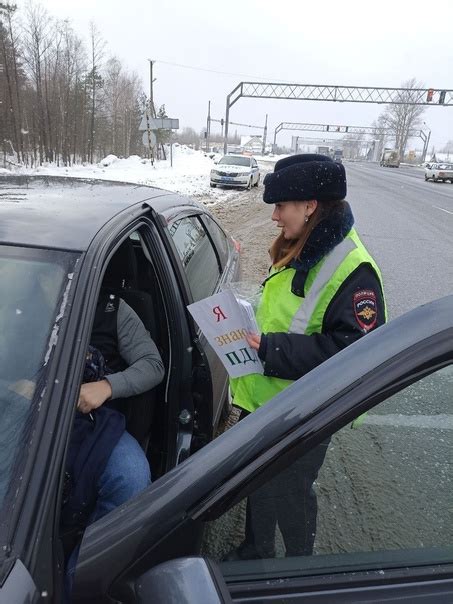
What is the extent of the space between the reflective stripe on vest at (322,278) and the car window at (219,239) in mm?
1725

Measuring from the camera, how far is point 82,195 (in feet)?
7.25

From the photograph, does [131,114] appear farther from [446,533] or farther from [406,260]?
[446,533]

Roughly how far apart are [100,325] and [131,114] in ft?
189

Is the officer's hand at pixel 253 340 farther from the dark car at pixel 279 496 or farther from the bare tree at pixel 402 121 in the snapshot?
the bare tree at pixel 402 121

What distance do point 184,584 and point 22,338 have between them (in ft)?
2.72

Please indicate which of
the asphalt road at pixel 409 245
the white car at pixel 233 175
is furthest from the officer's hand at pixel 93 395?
the white car at pixel 233 175

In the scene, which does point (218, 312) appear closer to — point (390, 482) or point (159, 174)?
point (390, 482)

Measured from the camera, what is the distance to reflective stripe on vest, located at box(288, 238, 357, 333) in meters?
1.64

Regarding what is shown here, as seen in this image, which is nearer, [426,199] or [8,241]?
[8,241]

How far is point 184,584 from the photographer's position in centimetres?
91

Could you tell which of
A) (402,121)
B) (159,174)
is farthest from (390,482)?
(402,121)

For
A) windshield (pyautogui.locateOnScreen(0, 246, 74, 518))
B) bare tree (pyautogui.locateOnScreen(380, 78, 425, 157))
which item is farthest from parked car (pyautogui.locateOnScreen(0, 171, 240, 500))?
bare tree (pyautogui.locateOnScreen(380, 78, 425, 157))

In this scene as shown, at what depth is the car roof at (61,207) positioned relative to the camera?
160 centimetres

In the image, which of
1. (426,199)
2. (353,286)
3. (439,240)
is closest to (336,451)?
(353,286)
